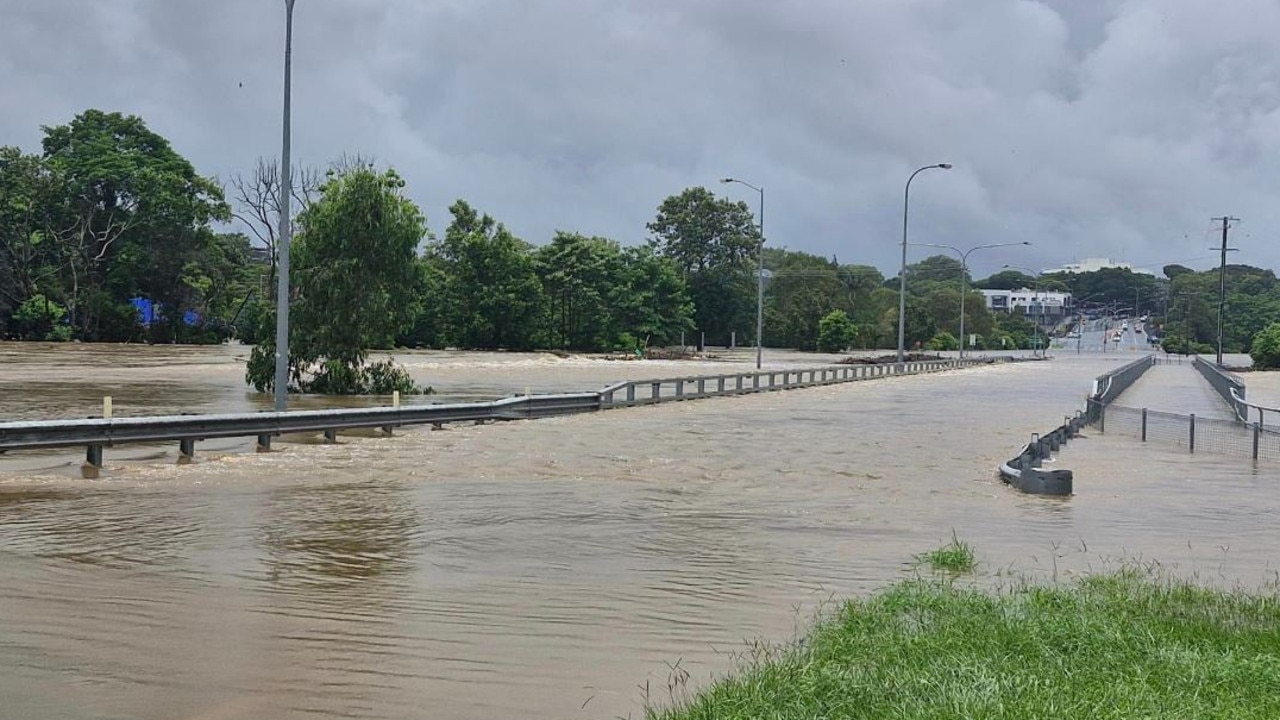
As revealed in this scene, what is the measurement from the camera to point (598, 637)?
8234 millimetres

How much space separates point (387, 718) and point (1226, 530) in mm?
11096

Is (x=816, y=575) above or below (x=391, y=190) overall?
below

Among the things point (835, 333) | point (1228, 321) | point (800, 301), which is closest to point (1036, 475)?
point (835, 333)

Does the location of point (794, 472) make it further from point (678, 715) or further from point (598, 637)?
point (678, 715)

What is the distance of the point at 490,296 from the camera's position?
90.8 meters

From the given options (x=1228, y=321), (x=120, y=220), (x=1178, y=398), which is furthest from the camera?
(x=1228, y=321)

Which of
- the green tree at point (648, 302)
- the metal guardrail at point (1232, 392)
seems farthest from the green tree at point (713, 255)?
the metal guardrail at point (1232, 392)

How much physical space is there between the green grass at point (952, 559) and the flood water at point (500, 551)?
0.94 ft

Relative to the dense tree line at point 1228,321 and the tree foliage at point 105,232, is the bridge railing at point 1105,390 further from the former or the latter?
the dense tree line at point 1228,321

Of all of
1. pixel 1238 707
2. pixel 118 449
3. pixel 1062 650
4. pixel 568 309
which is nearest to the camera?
pixel 1238 707

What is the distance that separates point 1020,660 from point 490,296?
85028 mm

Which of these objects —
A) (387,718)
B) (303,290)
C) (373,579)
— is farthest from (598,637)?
(303,290)

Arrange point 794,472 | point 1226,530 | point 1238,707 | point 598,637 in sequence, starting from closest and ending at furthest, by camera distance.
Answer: point 1238,707 < point 598,637 < point 1226,530 < point 794,472

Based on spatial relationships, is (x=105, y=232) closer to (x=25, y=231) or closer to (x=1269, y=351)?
(x=25, y=231)
